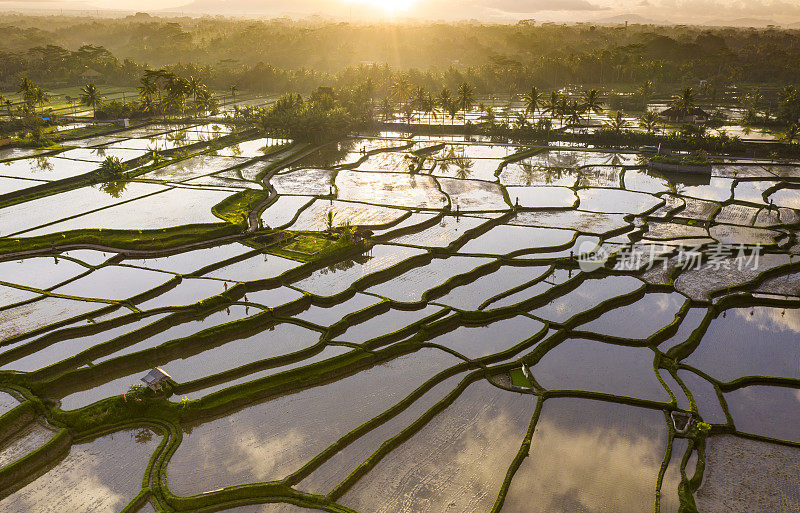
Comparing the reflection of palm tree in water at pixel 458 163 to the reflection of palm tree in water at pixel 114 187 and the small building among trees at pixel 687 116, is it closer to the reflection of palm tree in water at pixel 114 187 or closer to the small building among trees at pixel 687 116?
the reflection of palm tree in water at pixel 114 187

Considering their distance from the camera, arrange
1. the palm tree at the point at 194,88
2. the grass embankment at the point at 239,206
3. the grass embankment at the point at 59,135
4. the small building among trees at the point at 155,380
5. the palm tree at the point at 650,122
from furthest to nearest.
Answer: the palm tree at the point at 194,88, the palm tree at the point at 650,122, the grass embankment at the point at 59,135, the grass embankment at the point at 239,206, the small building among trees at the point at 155,380

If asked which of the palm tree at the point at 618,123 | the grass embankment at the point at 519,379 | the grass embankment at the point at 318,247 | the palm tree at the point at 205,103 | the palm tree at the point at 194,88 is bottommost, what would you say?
the grass embankment at the point at 519,379

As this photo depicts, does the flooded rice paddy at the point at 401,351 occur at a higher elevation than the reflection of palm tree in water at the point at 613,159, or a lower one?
lower

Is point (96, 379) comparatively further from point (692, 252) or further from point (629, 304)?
point (692, 252)

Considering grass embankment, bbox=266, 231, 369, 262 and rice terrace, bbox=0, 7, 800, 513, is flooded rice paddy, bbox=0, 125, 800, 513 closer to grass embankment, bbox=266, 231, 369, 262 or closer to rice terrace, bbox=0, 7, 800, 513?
rice terrace, bbox=0, 7, 800, 513

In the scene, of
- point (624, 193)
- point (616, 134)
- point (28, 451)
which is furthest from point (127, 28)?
point (28, 451)

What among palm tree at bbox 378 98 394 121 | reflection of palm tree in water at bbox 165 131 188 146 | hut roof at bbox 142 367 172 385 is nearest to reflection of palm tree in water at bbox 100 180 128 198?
reflection of palm tree in water at bbox 165 131 188 146

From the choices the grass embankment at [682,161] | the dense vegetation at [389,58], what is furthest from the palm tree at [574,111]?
the dense vegetation at [389,58]
